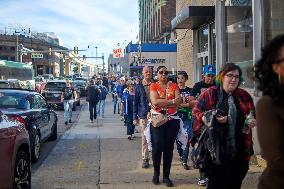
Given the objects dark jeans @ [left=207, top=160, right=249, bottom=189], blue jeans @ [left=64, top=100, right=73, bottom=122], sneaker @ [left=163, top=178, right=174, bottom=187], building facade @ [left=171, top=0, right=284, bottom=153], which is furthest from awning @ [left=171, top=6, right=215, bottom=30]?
dark jeans @ [left=207, top=160, right=249, bottom=189]

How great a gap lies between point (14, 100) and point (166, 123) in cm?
471

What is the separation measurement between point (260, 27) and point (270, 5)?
460 millimetres

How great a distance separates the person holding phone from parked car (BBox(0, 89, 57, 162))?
5.31 m

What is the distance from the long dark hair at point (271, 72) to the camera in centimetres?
265

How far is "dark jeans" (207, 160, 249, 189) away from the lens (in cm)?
442

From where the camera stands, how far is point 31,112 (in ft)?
32.5

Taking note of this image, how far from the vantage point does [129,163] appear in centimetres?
897

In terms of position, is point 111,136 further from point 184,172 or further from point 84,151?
point 184,172

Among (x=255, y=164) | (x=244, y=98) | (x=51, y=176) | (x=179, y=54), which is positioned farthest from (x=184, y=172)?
(x=179, y=54)

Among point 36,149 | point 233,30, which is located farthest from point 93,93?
point 36,149

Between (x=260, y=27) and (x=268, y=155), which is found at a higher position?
(x=260, y=27)

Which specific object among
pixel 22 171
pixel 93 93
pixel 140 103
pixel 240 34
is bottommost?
pixel 22 171

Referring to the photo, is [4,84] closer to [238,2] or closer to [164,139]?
[238,2]

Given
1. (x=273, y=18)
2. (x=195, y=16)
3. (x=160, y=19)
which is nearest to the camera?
(x=273, y=18)
